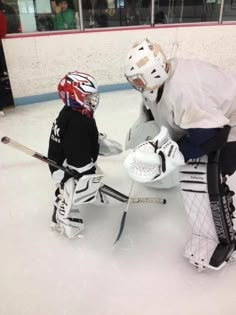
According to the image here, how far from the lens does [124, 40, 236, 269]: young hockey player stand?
39.4 inches

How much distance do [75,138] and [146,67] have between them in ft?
1.29

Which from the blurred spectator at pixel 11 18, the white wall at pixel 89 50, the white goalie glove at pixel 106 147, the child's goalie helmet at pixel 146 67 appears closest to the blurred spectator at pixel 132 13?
the white wall at pixel 89 50

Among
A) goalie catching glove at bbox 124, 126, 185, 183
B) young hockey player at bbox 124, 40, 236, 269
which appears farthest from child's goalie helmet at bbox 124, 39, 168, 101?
goalie catching glove at bbox 124, 126, 185, 183

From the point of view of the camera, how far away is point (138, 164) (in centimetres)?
100

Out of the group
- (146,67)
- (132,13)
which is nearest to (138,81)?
(146,67)

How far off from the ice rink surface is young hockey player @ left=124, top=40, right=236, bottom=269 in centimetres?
12

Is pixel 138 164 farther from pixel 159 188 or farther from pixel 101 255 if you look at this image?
pixel 159 188

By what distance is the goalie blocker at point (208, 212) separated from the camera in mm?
1120

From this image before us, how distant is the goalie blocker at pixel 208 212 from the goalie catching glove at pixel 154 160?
154 mm

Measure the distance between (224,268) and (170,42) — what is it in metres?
3.29

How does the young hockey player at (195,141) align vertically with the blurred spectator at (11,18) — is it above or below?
below

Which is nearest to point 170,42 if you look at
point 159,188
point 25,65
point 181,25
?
point 181,25

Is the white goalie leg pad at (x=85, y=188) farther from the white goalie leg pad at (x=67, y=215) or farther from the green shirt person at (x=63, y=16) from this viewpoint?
the green shirt person at (x=63, y=16)

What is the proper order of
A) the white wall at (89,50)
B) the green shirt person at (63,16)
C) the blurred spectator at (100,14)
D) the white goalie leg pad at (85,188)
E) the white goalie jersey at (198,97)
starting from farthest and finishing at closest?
the blurred spectator at (100,14), the green shirt person at (63,16), the white wall at (89,50), the white goalie leg pad at (85,188), the white goalie jersey at (198,97)
